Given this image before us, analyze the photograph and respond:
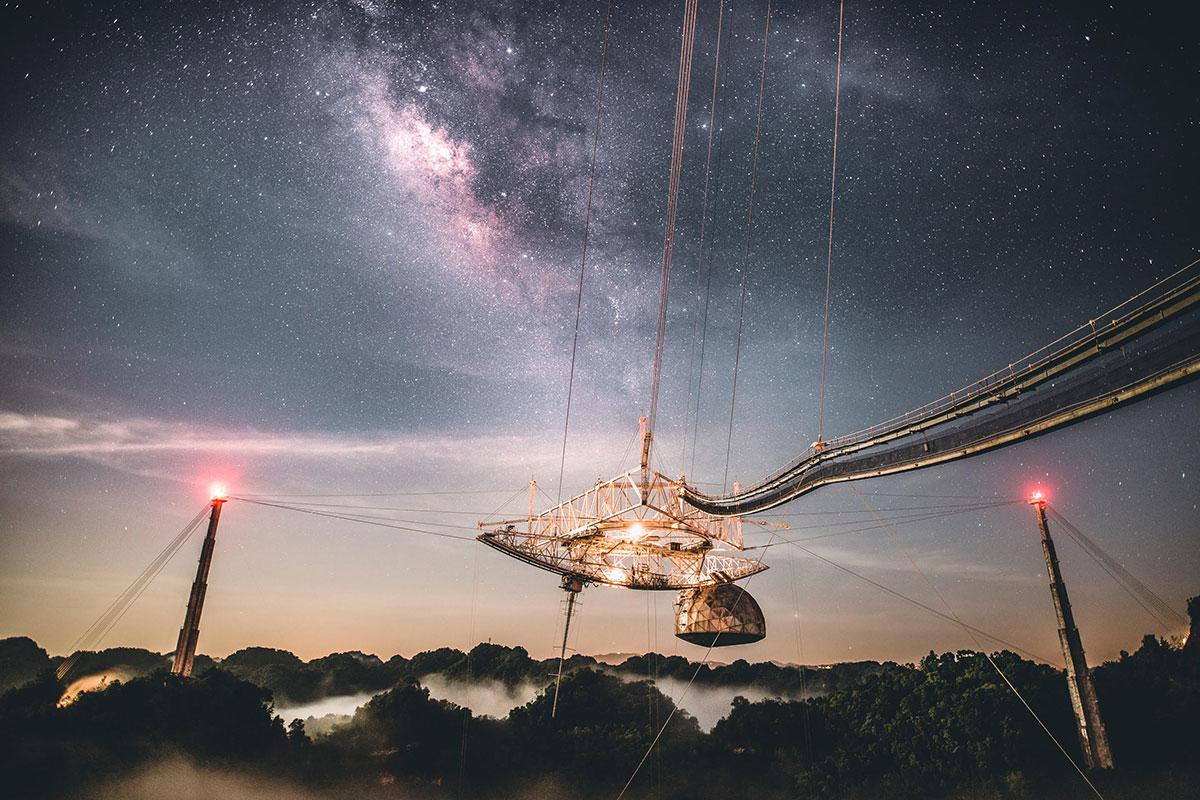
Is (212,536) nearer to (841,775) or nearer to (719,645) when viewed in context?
(719,645)

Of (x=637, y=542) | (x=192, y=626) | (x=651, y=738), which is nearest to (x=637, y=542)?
(x=637, y=542)

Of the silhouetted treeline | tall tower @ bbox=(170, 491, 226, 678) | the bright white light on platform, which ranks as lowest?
the silhouetted treeline

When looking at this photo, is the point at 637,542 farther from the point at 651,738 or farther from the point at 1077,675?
the point at 651,738

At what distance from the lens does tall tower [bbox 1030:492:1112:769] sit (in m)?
24.9

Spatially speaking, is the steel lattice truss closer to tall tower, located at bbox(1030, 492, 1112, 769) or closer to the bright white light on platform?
the bright white light on platform

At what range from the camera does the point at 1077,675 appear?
24922 mm

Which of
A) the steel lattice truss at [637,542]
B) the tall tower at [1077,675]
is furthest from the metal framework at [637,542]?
the tall tower at [1077,675]

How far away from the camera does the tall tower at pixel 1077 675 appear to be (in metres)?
24.9

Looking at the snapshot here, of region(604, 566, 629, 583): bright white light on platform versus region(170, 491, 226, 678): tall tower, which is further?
region(604, 566, 629, 583): bright white light on platform

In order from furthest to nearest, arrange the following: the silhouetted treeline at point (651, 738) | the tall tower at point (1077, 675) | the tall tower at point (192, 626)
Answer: the silhouetted treeline at point (651, 738)
the tall tower at point (1077, 675)
the tall tower at point (192, 626)

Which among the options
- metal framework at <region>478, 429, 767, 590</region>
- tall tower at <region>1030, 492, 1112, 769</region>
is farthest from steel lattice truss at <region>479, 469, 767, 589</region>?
tall tower at <region>1030, 492, 1112, 769</region>

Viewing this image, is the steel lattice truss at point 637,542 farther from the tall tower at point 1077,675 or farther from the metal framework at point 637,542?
the tall tower at point 1077,675

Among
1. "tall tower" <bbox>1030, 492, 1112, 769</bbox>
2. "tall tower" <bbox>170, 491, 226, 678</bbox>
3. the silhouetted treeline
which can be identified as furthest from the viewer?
the silhouetted treeline

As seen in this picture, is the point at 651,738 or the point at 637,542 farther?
the point at 651,738
